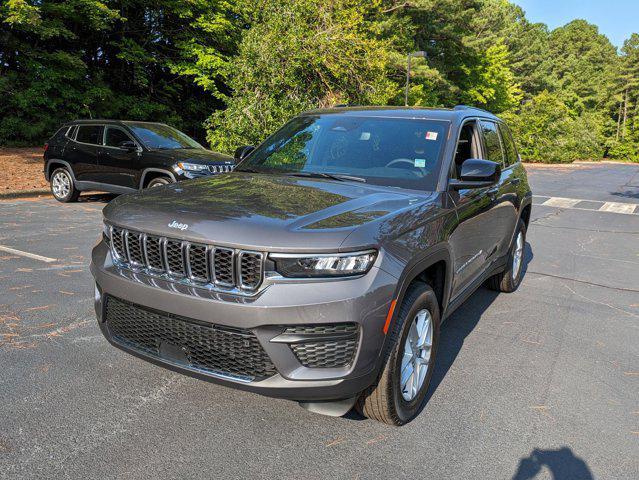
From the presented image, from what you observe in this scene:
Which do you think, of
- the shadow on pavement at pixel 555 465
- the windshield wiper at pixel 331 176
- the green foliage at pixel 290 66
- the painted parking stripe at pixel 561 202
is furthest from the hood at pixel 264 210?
the painted parking stripe at pixel 561 202

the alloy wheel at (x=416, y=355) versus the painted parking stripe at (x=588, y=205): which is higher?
the alloy wheel at (x=416, y=355)

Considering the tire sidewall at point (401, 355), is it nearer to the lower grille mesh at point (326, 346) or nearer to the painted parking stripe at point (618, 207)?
the lower grille mesh at point (326, 346)

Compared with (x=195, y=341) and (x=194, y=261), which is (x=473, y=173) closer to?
(x=194, y=261)

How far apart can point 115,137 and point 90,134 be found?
77 centimetres

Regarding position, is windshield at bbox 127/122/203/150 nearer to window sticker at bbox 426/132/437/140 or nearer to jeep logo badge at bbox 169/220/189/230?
window sticker at bbox 426/132/437/140

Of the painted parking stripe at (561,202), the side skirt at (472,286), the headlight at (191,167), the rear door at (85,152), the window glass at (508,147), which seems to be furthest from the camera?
the painted parking stripe at (561,202)

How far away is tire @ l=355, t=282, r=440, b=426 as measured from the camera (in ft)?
9.36

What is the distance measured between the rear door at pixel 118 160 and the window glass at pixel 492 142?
740cm

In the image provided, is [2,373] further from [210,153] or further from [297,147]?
[210,153]

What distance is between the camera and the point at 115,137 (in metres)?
11.2

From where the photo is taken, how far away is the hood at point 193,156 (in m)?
10.4

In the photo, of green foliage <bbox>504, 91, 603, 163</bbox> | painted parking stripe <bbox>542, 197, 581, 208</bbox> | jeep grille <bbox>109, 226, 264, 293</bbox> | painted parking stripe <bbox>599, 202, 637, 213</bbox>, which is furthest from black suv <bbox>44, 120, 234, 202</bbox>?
green foliage <bbox>504, 91, 603, 163</bbox>

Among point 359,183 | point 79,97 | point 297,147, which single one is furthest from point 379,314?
point 79,97

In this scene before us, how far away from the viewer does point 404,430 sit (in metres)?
3.12
